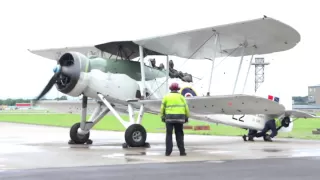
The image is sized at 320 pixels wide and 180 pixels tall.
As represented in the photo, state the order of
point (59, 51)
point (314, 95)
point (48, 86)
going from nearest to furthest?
point (48, 86) < point (59, 51) < point (314, 95)

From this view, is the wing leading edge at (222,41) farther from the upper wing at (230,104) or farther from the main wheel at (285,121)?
the main wheel at (285,121)

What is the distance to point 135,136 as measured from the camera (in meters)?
13.4

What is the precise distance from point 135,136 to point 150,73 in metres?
2.96

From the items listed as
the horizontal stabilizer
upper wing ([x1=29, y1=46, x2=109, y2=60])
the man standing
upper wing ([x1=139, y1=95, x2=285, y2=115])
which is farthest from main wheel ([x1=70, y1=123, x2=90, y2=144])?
the horizontal stabilizer

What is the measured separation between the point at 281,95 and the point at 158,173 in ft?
38.2

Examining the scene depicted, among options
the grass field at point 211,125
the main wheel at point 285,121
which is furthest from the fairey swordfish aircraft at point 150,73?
the grass field at point 211,125

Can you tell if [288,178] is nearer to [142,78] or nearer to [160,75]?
[142,78]

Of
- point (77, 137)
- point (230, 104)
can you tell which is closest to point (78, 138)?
point (77, 137)

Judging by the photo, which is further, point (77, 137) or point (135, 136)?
point (77, 137)

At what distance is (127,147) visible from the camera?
43.2ft

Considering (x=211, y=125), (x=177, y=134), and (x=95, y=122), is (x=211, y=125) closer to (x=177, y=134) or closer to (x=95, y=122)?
(x=95, y=122)

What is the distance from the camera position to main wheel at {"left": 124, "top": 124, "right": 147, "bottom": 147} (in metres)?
13.2

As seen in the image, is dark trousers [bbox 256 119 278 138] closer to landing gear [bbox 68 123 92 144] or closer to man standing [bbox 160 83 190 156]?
landing gear [bbox 68 123 92 144]

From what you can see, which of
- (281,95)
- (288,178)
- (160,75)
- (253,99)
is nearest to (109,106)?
(160,75)
